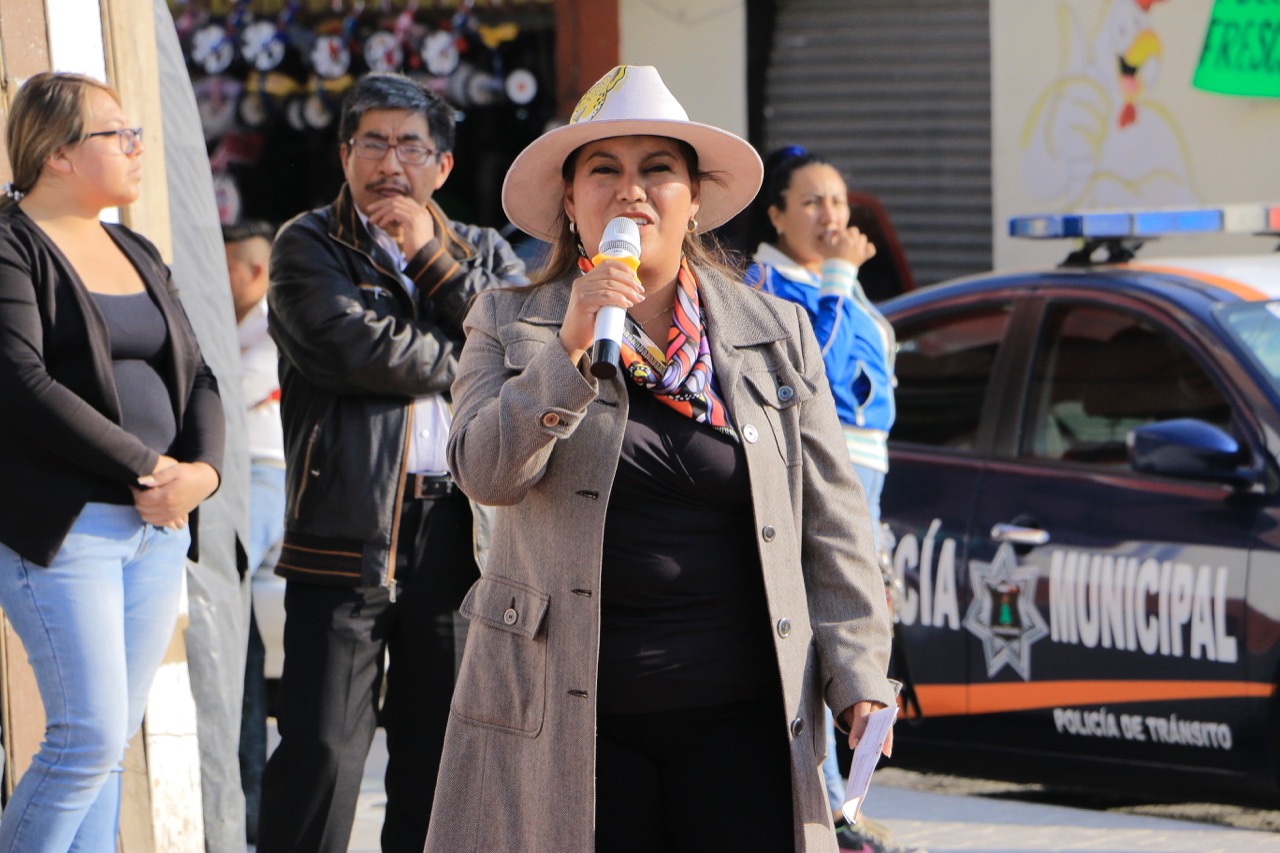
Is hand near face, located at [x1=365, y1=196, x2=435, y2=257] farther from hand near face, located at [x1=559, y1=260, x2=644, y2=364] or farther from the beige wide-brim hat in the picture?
hand near face, located at [x1=559, y1=260, x2=644, y2=364]

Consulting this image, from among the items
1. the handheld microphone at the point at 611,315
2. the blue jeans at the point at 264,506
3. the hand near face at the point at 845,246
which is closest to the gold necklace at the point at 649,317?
the handheld microphone at the point at 611,315

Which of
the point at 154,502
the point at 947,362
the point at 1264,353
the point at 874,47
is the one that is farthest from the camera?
the point at 874,47

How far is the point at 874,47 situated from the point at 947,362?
4748 millimetres

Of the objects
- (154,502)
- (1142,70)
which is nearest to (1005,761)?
(154,502)

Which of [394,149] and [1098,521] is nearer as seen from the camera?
[394,149]

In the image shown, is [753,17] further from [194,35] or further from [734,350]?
[734,350]

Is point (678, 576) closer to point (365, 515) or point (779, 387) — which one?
point (779, 387)

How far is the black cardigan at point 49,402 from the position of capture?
13.2 ft

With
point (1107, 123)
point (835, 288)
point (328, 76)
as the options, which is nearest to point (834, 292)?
point (835, 288)

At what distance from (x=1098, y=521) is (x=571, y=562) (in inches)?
124

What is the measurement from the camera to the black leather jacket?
4.34 m

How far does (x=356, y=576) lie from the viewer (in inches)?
171

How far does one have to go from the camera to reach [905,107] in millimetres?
10789

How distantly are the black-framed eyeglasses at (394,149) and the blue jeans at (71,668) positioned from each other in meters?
1.05
